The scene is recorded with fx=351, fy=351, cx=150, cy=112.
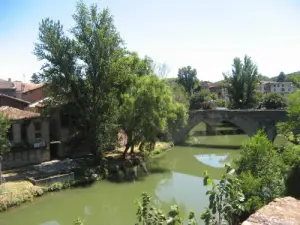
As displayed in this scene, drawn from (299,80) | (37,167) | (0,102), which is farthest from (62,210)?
(0,102)

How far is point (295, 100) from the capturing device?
1748 centimetres

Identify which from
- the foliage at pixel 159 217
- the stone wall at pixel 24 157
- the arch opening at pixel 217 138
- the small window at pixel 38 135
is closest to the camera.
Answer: the foliage at pixel 159 217

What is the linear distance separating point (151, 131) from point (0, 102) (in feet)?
48.6

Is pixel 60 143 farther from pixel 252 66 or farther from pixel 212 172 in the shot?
pixel 252 66

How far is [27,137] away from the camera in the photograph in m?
26.1

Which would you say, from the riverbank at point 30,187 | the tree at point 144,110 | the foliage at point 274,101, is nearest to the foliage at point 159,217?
the riverbank at point 30,187

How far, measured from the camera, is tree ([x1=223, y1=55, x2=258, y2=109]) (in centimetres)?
5206

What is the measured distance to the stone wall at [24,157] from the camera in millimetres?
24234

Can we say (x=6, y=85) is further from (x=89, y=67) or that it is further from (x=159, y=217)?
(x=159, y=217)

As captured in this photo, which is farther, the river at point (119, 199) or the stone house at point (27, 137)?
the stone house at point (27, 137)

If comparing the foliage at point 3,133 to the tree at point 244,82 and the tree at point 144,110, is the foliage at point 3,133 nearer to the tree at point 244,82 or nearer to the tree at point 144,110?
the tree at point 144,110

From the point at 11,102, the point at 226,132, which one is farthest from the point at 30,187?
the point at 226,132

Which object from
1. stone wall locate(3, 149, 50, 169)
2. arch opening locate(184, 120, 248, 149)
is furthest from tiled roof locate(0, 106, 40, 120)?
arch opening locate(184, 120, 248, 149)

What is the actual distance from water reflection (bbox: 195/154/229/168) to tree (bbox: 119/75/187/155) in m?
6.68
